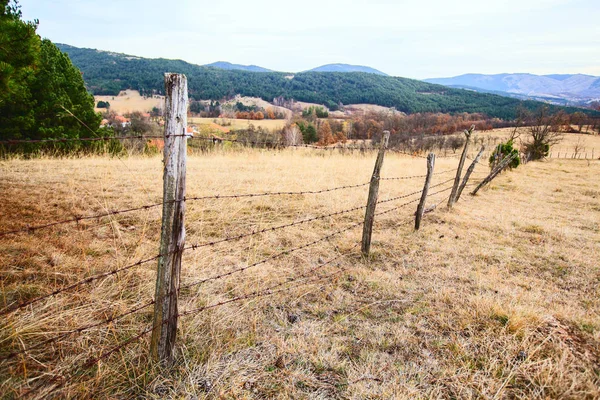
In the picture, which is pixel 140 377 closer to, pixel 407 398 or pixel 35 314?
pixel 35 314

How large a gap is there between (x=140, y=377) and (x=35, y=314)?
1.27 meters

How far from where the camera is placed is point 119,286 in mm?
3229

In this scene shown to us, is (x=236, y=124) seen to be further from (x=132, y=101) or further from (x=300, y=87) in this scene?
(x=300, y=87)

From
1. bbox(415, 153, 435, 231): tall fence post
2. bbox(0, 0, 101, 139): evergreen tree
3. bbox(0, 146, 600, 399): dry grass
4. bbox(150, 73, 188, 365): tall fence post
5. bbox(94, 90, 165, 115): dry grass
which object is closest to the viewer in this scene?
bbox(150, 73, 188, 365): tall fence post

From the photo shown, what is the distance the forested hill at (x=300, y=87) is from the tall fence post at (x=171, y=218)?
103 meters

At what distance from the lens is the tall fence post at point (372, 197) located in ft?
14.1

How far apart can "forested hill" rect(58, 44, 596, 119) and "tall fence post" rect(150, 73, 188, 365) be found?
103 m

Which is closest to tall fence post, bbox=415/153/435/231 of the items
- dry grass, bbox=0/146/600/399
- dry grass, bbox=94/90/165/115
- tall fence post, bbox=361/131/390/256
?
dry grass, bbox=0/146/600/399

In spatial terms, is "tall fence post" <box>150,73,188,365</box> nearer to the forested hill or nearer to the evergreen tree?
the evergreen tree

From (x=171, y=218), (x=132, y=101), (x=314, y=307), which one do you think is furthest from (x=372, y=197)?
(x=132, y=101)

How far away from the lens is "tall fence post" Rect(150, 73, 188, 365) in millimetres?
1882

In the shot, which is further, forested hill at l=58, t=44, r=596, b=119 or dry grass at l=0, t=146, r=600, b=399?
forested hill at l=58, t=44, r=596, b=119

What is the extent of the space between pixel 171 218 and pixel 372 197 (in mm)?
3046

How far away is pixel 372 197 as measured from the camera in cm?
439
